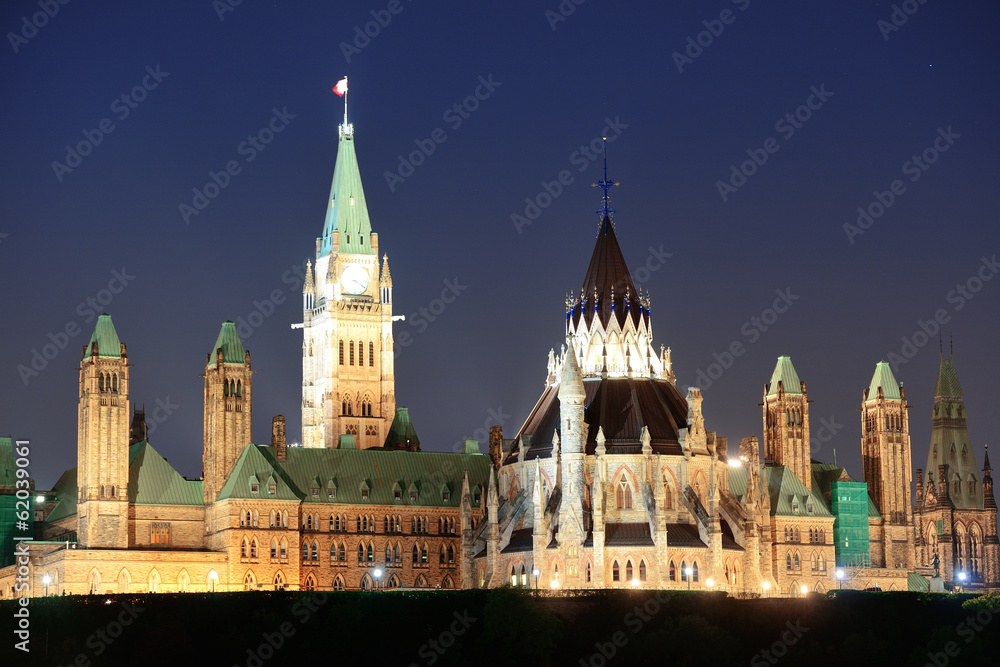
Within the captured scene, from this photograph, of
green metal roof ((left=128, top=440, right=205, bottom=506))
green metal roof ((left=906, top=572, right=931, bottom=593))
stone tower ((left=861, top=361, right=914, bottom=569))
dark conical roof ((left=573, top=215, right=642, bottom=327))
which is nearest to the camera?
green metal roof ((left=128, top=440, right=205, bottom=506))

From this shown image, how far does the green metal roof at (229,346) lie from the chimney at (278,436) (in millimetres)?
7183

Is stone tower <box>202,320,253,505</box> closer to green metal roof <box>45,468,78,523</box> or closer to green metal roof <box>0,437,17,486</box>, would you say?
green metal roof <box>45,468,78,523</box>

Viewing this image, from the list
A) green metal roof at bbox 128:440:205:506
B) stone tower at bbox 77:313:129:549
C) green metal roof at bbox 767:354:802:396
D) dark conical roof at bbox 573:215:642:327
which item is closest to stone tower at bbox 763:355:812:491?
green metal roof at bbox 767:354:802:396

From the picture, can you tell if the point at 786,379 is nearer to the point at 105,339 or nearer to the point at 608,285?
the point at 608,285

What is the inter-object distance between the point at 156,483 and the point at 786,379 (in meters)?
59.9

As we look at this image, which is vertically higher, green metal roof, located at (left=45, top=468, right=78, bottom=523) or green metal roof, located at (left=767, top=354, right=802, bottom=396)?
green metal roof, located at (left=767, top=354, right=802, bottom=396)

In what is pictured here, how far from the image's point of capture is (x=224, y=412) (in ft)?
579

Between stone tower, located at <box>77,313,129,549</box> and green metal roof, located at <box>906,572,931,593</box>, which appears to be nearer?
stone tower, located at <box>77,313,129,549</box>

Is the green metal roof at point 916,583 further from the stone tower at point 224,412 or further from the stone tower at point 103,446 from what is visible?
the stone tower at point 103,446

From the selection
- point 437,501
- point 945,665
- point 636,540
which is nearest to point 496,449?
point 437,501

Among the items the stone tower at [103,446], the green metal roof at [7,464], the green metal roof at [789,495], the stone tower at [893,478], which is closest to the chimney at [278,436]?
the stone tower at [103,446]

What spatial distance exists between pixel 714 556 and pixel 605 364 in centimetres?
2094

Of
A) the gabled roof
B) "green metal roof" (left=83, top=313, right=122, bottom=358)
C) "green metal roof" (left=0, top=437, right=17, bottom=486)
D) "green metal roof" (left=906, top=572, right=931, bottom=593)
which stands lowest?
"green metal roof" (left=906, top=572, right=931, bottom=593)

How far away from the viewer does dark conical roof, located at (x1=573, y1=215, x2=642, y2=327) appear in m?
178
